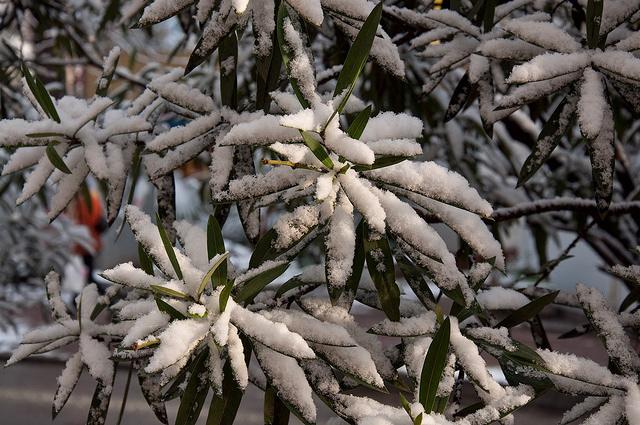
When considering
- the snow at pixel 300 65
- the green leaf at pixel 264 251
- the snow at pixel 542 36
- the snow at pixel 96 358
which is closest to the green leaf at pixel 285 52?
the snow at pixel 300 65

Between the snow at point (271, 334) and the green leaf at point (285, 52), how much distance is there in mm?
165

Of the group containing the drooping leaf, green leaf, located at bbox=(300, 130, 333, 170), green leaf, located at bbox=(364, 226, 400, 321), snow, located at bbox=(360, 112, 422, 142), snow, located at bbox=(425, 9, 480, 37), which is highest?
snow, located at bbox=(425, 9, 480, 37)

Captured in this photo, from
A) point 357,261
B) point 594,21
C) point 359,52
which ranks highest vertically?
point 594,21

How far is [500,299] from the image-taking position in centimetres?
71

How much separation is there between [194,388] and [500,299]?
1.12 feet

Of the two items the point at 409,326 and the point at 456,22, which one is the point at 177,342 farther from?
the point at 456,22

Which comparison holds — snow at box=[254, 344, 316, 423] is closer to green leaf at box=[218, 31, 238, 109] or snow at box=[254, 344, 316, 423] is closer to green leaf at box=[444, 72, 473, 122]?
green leaf at box=[218, 31, 238, 109]

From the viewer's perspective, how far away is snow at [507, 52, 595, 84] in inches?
21.8

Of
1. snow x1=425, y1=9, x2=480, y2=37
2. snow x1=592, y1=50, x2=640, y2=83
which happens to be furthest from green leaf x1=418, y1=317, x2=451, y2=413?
snow x1=425, y1=9, x2=480, y2=37

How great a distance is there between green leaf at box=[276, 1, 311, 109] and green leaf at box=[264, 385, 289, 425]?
0.25m

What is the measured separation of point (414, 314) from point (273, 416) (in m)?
0.16

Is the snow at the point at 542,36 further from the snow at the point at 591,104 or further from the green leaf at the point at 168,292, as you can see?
the green leaf at the point at 168,292

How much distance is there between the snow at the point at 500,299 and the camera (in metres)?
0.70

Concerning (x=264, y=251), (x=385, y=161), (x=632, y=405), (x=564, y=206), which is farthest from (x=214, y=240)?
(x=564, y=206)
